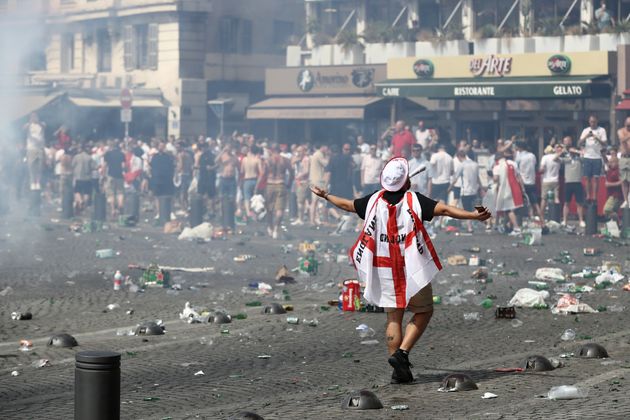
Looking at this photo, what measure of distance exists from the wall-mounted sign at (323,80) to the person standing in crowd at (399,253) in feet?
110

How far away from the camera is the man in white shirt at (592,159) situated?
25.0 m

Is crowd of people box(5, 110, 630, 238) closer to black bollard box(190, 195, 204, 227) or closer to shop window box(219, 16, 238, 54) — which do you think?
black bollard box(190, 195, 204, 227)

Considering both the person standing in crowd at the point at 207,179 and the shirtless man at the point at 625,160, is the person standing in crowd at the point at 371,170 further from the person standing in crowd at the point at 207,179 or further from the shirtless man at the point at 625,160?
the shirtless man at the point at 625,160

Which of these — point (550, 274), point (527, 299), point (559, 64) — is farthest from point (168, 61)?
point (527, 299)

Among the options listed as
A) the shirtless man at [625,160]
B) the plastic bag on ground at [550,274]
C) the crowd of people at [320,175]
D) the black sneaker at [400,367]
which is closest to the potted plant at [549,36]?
the crowd of people at [320,175]

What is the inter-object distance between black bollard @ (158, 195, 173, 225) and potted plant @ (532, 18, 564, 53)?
1460 cm

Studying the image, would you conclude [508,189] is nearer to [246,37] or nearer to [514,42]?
[514,42]

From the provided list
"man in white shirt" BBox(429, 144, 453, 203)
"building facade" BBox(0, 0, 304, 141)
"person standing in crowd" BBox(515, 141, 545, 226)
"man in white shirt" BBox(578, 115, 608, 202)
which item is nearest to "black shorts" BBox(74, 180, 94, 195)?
"man in white shirt" BBox(429, 144, 453, 203)

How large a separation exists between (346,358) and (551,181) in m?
15.4

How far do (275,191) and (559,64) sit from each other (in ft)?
50.1

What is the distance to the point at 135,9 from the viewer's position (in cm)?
4862

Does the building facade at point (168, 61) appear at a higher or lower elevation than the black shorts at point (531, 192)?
higher

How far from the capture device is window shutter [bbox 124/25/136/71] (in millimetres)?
49031

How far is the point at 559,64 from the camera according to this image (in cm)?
3700
